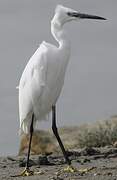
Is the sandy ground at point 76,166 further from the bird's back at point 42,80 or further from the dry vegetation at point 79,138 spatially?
the dry vegetation at point 79,138

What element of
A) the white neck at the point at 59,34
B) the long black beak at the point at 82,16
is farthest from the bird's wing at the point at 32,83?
the long black beak at the point at 82,16

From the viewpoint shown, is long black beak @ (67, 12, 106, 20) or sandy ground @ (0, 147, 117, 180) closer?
sandy ground @ (0, 147, 117, 180)

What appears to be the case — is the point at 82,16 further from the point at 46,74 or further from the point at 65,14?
the point at 46,74

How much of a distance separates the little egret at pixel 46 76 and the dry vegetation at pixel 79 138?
12.1m

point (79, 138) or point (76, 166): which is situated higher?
point (76, 166)

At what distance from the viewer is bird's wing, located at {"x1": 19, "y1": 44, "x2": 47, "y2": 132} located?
48.5 feet

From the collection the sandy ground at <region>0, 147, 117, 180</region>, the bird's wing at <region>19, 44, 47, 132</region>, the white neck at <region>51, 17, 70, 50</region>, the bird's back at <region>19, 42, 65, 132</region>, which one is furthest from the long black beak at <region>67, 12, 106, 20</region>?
the sandy ground at <region>0, 147, 117, 180</region>

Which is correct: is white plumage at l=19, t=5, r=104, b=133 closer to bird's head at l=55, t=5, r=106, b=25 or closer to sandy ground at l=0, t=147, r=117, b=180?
bird's head at l=55, t=5, r=106, b=25

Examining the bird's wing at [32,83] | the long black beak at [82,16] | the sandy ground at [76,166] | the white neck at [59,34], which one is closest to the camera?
the sandy ground at [76,166]

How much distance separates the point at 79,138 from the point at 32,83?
14.9 meters

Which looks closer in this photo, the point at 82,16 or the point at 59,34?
the point at 59,34

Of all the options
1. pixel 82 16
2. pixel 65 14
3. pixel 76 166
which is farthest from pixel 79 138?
pixel 65 14

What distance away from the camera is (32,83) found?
15.0 m

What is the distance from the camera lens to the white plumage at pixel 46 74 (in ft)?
48.6
